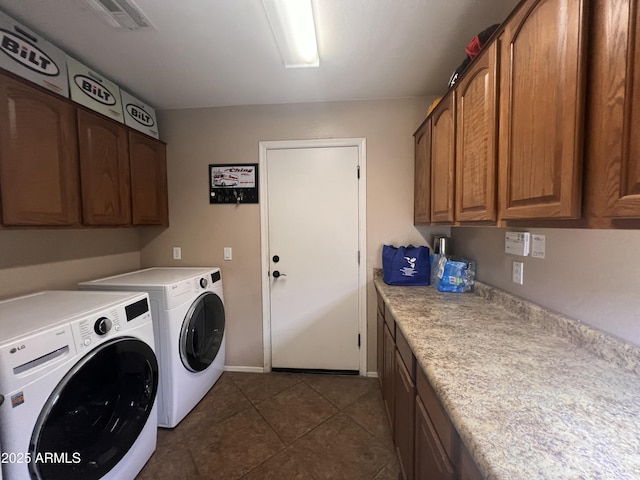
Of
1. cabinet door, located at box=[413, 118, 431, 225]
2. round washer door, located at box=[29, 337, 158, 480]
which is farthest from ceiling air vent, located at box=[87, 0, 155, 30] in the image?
cabinet door, located at box=[413, 118, 431, 225]

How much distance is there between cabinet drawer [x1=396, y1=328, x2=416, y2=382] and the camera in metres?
1.06

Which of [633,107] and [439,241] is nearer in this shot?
[633,107]

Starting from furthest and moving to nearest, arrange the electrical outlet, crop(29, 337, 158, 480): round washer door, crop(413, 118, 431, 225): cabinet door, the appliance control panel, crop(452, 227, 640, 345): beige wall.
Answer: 1. crop(413, 118, 431, 225): cabinet door
2. the electrical outlet
3. the appliance control panel
4. crop(29, 337, 158, 480): round washer door
5. crop(452, 227, 640, 345): beige wall

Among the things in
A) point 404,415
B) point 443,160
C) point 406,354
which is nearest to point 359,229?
point 443,160

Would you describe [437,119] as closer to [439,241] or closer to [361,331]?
[439,241]

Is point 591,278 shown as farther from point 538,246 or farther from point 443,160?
point 443,160

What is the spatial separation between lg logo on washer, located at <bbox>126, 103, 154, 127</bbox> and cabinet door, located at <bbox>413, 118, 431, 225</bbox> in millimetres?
2235

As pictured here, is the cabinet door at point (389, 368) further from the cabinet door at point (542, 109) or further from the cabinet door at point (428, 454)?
the cabinet door at point (542, 109)

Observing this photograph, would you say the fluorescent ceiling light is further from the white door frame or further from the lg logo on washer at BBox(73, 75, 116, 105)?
the lg logo on washer at BBox(73, 75, 116, 105)

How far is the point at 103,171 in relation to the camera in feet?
5.56

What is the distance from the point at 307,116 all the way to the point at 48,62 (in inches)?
63.2

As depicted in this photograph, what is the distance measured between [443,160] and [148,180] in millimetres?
2258

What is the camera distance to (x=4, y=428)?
0.84 m

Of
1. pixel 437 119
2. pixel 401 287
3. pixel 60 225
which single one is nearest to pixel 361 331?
pixel 401 287
